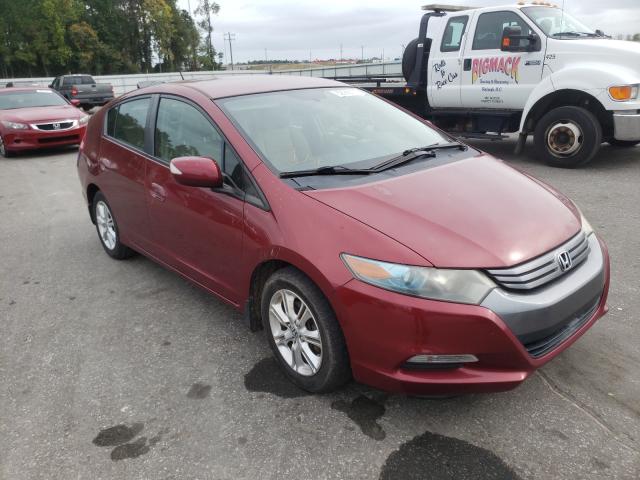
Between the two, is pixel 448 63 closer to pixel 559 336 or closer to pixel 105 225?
pixel 105 225

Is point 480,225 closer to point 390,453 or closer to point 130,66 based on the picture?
point 390,453

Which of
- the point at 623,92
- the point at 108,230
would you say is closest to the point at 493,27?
the point at 623,92

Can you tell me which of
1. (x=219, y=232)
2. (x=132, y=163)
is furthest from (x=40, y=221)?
(x=219, y=232)

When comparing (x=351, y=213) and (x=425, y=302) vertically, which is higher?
(x=351, y=213)

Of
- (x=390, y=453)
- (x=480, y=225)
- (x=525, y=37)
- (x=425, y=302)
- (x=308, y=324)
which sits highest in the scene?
(x=525, y=37)

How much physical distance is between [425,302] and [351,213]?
575 mm

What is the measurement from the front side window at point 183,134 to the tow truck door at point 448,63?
577cm

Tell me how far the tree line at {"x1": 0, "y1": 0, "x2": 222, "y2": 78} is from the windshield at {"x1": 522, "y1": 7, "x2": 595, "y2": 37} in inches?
2349

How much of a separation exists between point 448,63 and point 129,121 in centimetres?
576

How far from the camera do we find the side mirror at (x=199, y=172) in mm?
2869

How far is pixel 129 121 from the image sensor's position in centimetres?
415

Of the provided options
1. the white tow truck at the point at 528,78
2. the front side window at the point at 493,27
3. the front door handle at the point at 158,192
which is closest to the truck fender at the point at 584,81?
the white tow truck at the point at 528,78

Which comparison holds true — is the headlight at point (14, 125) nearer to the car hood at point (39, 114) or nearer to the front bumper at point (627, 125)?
the car hood at point (39, 114)

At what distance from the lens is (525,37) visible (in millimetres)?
7203
